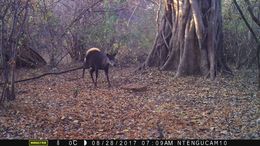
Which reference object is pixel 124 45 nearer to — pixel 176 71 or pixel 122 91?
pixel 176 71

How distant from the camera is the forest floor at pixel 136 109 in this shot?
7547 millimetres

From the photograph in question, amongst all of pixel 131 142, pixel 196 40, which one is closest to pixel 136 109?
pixel 131 142

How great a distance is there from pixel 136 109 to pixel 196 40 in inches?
207

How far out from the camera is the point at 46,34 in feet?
55.9

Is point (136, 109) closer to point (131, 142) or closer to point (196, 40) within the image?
point (131, 142)

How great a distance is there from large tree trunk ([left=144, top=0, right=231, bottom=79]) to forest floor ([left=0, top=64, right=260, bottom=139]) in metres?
0.65

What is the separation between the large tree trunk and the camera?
13.4 meters

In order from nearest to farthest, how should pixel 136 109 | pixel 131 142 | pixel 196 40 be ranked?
pixel 131 142 < pixel 136 109 < pixel 196 40

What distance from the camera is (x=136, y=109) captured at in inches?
368

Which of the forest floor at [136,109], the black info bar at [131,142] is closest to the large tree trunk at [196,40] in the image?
the forest floor at [136,109]

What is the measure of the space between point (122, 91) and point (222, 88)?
2.65m

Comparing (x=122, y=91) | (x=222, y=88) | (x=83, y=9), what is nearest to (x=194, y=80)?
(x=222, y=88)

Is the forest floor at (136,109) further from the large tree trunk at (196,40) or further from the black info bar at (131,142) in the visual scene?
the large tree trunk at (196,40)

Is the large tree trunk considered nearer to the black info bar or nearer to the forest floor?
the forest floor
